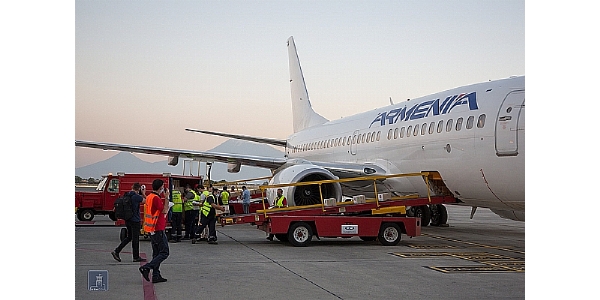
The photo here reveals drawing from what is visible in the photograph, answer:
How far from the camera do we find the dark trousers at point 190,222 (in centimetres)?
1778

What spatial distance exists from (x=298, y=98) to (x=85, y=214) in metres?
11.0

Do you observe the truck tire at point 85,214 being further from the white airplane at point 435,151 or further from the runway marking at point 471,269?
the runway marking at point 471,269

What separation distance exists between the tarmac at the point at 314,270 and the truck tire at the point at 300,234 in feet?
0.78

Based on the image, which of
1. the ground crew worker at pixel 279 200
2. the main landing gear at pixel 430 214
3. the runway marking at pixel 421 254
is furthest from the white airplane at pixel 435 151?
the runway marking at pixel 421 254

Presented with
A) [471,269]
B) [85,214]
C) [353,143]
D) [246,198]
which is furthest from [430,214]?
[85,214]

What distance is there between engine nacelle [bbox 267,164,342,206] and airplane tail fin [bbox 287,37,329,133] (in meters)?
10.7

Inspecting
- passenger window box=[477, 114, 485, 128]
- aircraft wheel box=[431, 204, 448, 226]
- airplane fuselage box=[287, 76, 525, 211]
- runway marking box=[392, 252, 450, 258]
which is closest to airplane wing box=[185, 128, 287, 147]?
airplane fuselage box=[287, 76, 525, 211]

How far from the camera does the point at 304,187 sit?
1845 centimetres

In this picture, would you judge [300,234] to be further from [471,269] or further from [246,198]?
[246,198]

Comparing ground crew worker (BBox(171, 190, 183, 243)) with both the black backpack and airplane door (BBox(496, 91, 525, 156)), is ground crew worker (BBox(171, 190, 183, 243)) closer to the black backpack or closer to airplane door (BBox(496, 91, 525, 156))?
the black backpack
